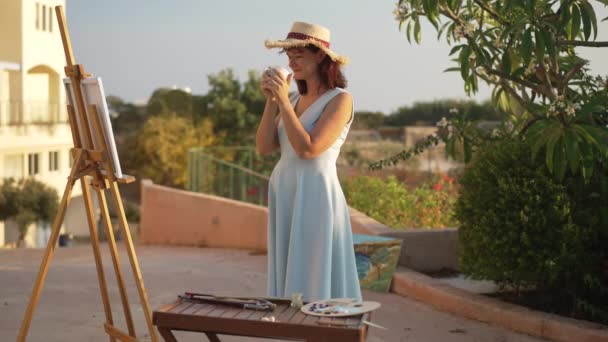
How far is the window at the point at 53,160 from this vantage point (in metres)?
39.8

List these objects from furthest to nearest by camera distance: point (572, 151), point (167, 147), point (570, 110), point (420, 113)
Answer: point (167, 147), point (420, 113), point (570, 110), point (572, 151)

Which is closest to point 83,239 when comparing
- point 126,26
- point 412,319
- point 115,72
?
point 115,72

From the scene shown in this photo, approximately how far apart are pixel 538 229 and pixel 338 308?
2745mm

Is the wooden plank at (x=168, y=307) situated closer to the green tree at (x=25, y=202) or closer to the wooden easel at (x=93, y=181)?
the wooden easel at (x=93, y=181)

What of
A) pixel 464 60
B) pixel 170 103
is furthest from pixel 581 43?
pixel 170 103

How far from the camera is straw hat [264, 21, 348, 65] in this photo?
12.2 ft

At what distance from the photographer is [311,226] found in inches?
145

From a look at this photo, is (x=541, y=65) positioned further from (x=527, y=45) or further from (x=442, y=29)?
(x=442, y=29)

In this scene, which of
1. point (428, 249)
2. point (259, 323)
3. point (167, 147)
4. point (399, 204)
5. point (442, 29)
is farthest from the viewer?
point (167, 147)

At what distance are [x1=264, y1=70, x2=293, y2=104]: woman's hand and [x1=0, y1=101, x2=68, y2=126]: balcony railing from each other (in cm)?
3355

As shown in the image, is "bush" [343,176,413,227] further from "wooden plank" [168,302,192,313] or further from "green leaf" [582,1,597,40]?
"wooden plank" [168,302,192,313]

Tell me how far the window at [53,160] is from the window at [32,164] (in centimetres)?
134

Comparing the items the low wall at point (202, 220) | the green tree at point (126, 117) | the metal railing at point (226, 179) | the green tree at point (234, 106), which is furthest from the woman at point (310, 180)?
the green tree at point (126, 117)

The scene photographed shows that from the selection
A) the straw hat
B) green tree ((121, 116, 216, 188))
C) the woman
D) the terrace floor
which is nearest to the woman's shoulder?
the woman
